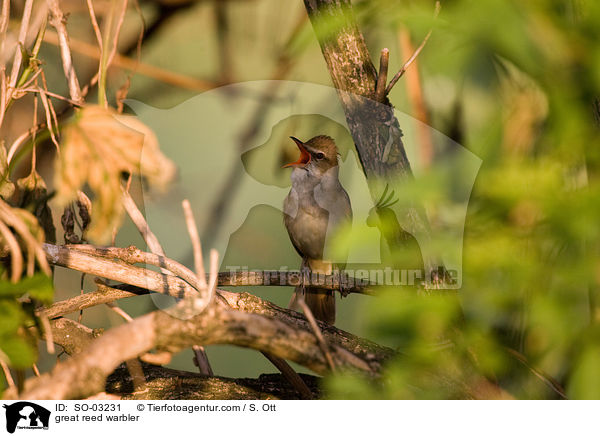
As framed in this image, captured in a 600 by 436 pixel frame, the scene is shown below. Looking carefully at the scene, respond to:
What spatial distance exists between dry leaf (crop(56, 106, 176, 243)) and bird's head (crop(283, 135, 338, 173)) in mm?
480

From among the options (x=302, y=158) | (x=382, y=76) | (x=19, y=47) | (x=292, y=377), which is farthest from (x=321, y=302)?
(x=19, y=47)

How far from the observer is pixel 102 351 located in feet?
2.68

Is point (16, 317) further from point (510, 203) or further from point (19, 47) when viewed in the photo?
point (510, 203)

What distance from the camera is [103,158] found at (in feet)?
3.66

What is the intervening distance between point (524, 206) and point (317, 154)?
1058 mm

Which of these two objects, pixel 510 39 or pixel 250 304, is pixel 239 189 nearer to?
pixel 250 304

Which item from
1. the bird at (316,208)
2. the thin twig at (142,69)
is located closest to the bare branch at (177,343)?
the bird at (316,208)

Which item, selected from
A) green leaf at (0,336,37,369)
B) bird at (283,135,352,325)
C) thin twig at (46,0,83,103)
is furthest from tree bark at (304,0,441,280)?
green leaf at (0,336,37,369)

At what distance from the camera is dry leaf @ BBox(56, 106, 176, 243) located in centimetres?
111
